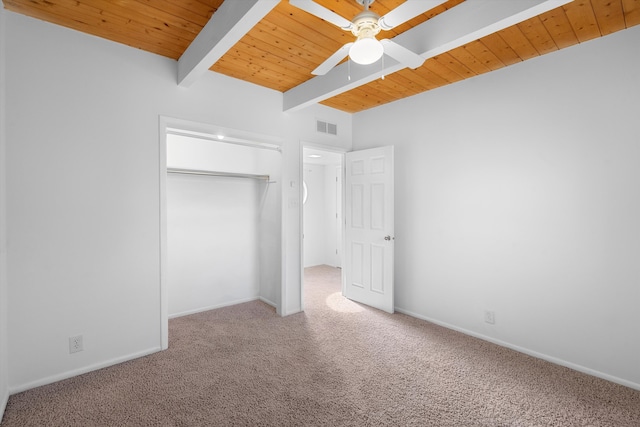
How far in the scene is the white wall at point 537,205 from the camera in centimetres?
226

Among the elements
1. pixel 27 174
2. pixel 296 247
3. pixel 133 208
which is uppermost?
pixel 27 174

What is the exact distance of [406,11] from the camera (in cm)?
153

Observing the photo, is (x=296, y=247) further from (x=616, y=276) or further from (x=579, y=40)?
(x=579, y=40)

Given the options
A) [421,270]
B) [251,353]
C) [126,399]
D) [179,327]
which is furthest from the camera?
[421,270]

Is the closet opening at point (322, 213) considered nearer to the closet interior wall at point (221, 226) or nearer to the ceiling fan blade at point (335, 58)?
the closet interior wall at point (221, 226)

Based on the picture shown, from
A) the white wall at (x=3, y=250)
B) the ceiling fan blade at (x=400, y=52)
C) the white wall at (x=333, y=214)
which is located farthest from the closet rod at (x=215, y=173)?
the white wall at (x=333, y=214)

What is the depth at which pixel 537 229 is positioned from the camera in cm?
266

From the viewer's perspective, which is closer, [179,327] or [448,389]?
[448,389]

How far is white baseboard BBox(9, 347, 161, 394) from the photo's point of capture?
2.14m

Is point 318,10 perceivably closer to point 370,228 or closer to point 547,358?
point 370,228

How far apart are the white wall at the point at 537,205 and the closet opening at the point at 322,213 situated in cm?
287

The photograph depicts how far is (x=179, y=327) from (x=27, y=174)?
194 cm

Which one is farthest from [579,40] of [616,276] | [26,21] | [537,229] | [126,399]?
[126,399]

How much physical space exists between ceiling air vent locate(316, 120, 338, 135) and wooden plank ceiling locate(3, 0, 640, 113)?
0.84 m
